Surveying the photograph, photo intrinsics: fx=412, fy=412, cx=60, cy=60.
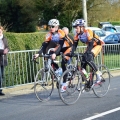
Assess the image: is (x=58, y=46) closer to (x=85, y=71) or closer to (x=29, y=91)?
(x=85, y=71)

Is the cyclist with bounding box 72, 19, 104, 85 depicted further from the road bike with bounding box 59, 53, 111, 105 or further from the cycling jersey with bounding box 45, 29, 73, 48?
the cycling jersey with bounding box 45, 29, 73, 48

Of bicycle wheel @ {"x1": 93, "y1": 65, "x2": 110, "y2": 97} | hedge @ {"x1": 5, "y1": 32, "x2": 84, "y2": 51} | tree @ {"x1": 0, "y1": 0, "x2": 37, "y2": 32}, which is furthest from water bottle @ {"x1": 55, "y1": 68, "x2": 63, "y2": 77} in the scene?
tree @ {"x1": 0, "y1": 0, "x2": 37, "y2": 32}

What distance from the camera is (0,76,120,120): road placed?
25.6ft

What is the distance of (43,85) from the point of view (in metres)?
9.05

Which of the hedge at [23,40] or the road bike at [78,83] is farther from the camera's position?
the hedge at [23,40]

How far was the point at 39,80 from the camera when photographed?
29.4 feet

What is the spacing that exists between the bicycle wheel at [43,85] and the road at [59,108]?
165 millimetres

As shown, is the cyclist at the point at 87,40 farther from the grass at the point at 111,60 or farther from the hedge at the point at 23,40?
the grass at the point at 111,60

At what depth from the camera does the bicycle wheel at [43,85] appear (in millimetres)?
8931

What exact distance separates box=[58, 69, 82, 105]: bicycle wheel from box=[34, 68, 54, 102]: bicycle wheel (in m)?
0.36

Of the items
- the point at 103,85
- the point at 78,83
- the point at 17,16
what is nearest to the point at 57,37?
the point at 78,83

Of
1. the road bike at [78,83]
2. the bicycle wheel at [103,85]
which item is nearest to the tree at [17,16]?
the bicycle wheel at [103,85]

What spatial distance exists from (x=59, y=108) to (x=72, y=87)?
783 millimetres

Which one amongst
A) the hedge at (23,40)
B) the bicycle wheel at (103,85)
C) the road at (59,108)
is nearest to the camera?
the road at (59,108)
